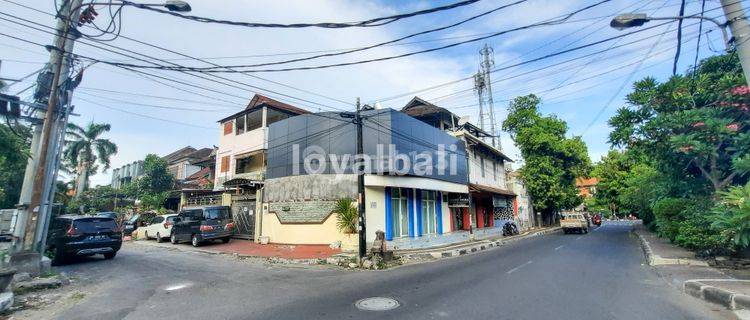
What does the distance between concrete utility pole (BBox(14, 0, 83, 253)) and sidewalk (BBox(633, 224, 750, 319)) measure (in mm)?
15587

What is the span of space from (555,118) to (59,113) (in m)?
36.3

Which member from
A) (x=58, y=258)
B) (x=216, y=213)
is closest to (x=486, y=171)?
(x=216, y=213)

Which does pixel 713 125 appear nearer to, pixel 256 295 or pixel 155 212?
pixel 256 295

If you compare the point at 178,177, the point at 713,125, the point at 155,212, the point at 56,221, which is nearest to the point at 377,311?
the point at 713,125

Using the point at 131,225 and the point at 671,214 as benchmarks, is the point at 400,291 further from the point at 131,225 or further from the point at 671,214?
the point at 131,225

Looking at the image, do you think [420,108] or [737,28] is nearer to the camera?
[737,28]

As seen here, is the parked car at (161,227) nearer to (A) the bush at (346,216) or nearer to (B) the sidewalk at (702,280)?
(A) the bush at (346,216)

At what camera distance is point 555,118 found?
33.7m

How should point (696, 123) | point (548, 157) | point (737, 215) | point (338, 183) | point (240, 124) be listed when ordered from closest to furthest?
point (737, 215)
point (696, 123)
point (338, 183)
point (240, 124)
point (548, 157)

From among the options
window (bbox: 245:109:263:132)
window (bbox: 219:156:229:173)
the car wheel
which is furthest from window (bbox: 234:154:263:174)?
the car wheel

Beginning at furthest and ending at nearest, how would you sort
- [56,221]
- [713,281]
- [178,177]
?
[178,177], [56,221], [713,281]

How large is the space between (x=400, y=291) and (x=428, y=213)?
47.0ft

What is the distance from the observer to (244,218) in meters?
20.3

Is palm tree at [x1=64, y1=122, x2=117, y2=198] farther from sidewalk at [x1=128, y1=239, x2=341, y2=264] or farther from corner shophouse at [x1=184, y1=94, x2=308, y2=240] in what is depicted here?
sidewalk at [x1=128, y1=239, x2=341, y2=264]
